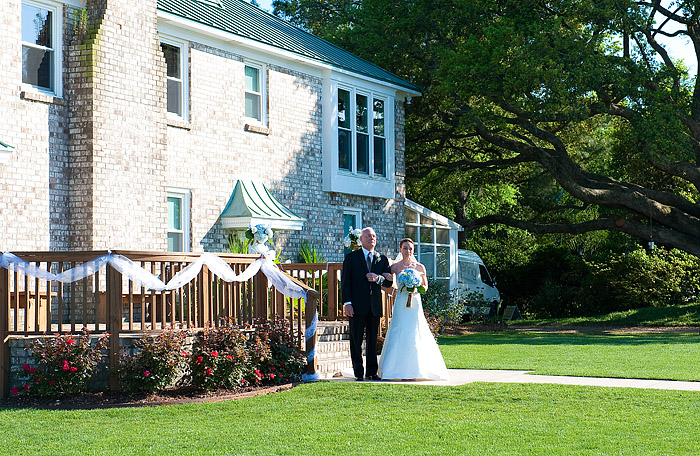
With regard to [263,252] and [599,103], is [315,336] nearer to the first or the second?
[263,252]

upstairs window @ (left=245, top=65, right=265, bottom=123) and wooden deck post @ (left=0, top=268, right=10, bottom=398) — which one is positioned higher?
upstairs window @ (left=245, top=65, right=265, bottom=123)

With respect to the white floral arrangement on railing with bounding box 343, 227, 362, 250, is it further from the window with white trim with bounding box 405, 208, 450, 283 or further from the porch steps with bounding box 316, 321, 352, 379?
the window with white trim with bounding box 405, 208, 450, 283

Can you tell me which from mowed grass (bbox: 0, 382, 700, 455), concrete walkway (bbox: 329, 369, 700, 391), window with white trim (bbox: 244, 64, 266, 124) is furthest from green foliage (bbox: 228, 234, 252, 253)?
mowed grass (bbox: 0, 382, 700, 455)

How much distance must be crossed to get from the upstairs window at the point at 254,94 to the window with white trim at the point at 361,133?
107 inches

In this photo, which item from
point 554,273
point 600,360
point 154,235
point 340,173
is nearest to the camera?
point 600,360

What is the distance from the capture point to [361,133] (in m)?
24.1

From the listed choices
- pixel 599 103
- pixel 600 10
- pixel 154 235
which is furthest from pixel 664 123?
pixel 154 235

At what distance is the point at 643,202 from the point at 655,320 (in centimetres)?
409

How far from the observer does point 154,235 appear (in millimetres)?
17078

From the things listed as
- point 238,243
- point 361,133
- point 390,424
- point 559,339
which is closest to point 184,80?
point 238,243

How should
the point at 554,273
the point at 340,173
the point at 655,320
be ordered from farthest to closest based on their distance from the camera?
the point at 554,273, the point at 655,320, the point at 340,173

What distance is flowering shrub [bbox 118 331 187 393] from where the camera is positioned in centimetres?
1112

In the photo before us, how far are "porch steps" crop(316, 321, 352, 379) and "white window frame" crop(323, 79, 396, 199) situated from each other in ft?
25.2

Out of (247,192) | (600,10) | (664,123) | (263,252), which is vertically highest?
(600,10)
